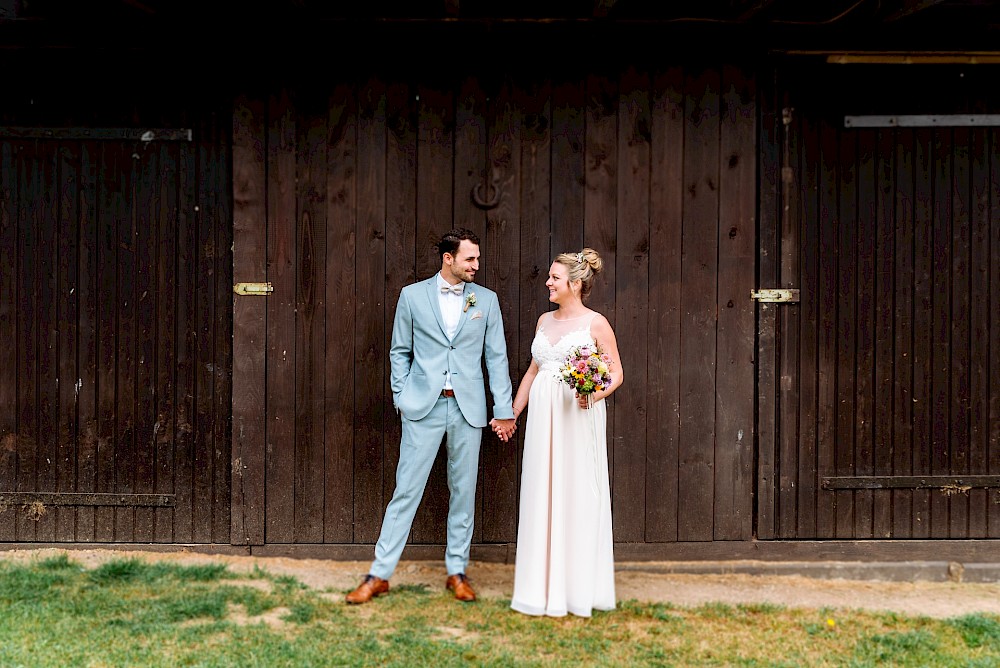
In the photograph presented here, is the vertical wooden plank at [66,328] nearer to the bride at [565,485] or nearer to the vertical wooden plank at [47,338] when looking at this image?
the vertical wooden plank at [47,338]

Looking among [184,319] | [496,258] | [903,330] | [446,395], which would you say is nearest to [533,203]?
[496,258]

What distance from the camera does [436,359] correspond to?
15.1ft

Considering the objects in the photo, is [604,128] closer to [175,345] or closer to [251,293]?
[251,293]

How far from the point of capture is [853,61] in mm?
5230

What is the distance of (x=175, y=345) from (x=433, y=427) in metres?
1.79

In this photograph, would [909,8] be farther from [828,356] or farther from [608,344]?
[608,344]

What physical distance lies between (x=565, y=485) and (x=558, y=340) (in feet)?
2.46

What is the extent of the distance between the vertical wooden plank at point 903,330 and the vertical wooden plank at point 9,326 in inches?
210

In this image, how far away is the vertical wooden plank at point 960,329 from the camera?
17.3ft

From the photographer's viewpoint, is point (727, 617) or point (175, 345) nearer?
point (727, 617)

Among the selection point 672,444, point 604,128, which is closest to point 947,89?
point 604,128

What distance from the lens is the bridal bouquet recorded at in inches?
167

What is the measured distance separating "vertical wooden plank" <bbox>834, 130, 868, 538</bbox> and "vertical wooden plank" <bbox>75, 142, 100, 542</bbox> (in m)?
4.50

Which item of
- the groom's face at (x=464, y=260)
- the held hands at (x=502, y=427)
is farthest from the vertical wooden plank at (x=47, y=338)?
the held hands at (x=502, y=427)
